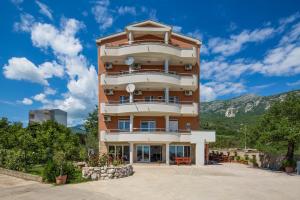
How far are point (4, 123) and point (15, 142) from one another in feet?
34.6

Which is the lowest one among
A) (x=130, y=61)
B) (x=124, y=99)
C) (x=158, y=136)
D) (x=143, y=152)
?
(x=143, y=152)

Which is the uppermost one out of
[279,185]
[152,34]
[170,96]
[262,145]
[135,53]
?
[152,34]

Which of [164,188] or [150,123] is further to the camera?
[150,123]

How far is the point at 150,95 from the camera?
4209 centimetres

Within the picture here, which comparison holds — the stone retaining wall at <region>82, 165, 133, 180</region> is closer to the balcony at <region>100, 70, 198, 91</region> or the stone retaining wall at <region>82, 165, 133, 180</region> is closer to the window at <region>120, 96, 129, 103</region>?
the balcony at <region>100, 70, 198, 91</region>

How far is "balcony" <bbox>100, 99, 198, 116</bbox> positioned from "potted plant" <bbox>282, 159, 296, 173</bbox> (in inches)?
Answer: 475

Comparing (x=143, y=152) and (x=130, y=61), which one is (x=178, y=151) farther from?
(x=130, y=61)

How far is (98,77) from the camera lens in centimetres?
4278

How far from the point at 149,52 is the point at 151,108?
7099mm

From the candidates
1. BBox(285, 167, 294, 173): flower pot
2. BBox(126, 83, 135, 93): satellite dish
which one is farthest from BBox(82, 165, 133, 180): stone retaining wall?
BBox(285, 167, 294, 173): flower pot

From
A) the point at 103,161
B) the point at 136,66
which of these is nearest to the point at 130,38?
the point at 136,66

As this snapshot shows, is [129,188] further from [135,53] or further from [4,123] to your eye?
[4,123]

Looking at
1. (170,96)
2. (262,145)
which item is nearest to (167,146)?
(170,96)

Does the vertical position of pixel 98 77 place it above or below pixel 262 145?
above
